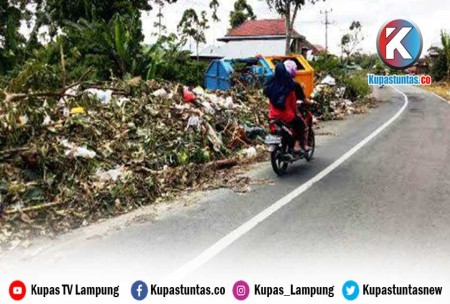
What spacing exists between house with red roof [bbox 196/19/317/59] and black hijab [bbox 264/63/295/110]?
45056 mm

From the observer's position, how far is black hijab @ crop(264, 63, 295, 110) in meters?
8.50

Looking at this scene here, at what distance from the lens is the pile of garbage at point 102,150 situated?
6.51 metres

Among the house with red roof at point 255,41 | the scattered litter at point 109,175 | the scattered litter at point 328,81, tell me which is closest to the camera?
the scattered litter at point 109,175

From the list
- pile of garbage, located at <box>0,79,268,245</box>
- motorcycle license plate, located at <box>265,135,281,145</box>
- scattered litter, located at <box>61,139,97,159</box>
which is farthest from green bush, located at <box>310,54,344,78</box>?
scattered litter, located at <box>61,139,97,159</box>

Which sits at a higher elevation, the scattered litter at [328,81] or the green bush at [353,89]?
the scattered litter at [328,81]

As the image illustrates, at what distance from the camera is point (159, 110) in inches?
403

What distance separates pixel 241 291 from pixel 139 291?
77 centimetres

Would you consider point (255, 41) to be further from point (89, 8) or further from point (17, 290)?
point (17, 290)

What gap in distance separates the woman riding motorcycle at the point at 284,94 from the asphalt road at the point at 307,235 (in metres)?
0.98

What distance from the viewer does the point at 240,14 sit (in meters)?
67.8

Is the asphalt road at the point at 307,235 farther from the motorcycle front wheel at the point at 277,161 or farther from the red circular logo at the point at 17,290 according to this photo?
the red circular logo at the point at 17,290

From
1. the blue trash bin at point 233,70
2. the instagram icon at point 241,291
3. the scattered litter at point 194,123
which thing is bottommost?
the instagram icon at point 241,291

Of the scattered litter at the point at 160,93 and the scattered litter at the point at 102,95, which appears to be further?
the scattered litter at the point at 160,93

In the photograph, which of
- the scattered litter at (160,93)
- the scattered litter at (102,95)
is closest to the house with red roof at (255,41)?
the scattered litter at (160,93)
